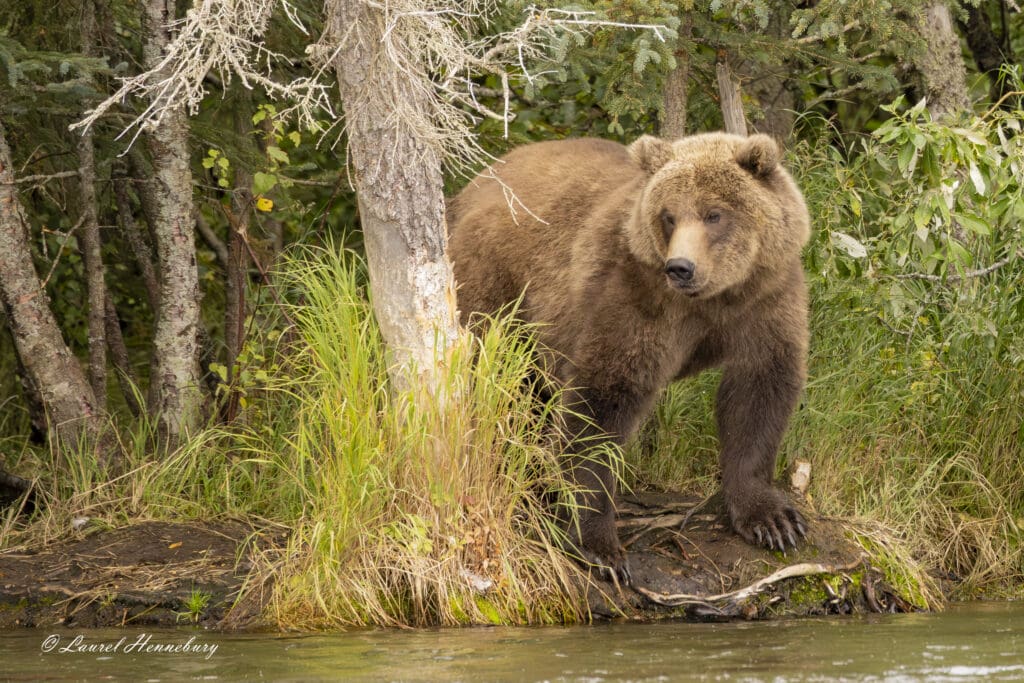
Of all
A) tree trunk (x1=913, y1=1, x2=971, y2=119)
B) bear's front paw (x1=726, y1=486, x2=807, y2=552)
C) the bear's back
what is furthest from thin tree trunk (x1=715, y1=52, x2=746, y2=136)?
bear's front paw (x1=726, y1=486, x2=807, y2=552)

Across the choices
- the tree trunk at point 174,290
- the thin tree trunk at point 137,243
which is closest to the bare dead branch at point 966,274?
the tree trunk at point 174,290

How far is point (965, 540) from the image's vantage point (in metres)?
6.55

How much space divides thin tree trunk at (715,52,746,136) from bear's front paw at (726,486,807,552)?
Result: 2.19 metres

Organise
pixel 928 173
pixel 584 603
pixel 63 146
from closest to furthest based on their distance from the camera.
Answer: pixel 584 603
pixel 928 173
pixel 63 146

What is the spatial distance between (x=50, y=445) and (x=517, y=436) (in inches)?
95.1

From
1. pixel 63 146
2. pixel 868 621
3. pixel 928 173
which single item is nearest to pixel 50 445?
pixel 63 146

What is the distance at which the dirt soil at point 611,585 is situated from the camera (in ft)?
18.0

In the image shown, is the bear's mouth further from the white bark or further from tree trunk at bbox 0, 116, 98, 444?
tree trunk at bbox 0, 116, 98, 444

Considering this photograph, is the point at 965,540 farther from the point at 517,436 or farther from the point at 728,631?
the point at 517,436

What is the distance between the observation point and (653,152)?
5.79 m

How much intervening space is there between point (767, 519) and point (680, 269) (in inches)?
47.1

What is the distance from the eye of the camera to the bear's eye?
18.4ft

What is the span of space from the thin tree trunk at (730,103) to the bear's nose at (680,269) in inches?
78.2

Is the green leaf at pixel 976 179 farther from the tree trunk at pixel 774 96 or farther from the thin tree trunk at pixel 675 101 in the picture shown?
the tree trunk at pixel 774 96
